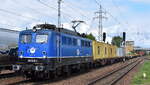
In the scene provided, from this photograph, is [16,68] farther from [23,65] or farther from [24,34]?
[24,34]

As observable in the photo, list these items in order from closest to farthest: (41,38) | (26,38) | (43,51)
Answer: (43,51) → (41,38) → (26,38)

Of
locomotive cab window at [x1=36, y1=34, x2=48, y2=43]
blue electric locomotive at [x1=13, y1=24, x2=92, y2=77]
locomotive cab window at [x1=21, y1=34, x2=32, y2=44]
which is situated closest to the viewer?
blue electric locomotive at [x1=13, y1=24, x2=92, y2=77]

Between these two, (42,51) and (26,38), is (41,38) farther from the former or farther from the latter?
(26,38)

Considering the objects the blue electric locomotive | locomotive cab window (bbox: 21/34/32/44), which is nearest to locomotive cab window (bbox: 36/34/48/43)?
the blue electric locomotive

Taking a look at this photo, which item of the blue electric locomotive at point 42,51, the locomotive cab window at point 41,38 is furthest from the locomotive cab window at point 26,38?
the locomotive cab window at point 41,38

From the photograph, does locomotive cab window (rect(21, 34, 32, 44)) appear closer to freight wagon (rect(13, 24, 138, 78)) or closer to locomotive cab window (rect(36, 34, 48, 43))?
freight wagon (rect(13, 24, 138, 78))

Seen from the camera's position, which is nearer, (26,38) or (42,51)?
(42,51)

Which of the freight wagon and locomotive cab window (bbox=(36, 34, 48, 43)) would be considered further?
locomotive cab window (bbox=(36, 34, 48, 43))

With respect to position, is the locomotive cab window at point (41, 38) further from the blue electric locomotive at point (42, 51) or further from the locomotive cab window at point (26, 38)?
the locomotive cab window at point (26, 38)

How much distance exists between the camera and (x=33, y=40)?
64.4 ft

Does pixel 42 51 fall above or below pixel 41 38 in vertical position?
below

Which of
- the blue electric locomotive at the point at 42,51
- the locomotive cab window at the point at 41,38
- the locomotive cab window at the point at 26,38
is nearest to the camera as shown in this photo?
the blue electric locomotive at the point at 42,51

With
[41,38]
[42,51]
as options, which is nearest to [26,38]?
[41,38]

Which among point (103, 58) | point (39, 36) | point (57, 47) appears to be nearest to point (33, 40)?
point (39, 36)
